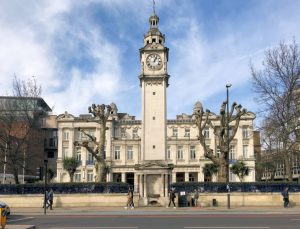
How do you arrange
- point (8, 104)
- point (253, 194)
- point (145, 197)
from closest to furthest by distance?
point (253, 194)
point (145, 197)
point (8, 104)

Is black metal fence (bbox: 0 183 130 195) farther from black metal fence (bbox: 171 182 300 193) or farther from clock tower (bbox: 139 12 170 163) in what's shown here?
black metal fence (bbox: 171 182 300 193)

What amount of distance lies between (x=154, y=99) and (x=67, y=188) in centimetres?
1437

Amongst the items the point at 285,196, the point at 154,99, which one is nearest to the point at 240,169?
the point at 154,99

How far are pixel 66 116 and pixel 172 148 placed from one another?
80.2 ft

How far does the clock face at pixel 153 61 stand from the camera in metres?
44.7

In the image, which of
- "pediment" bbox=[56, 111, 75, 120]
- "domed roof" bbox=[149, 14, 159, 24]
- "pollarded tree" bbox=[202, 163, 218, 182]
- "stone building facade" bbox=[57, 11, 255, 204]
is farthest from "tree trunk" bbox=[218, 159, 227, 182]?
"pediment" bbox=[56, 111, 75, 120]

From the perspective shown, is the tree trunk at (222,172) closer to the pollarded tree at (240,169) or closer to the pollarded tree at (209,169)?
the pollarded tree at (209,169)

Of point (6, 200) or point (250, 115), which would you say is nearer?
point (6, 200)

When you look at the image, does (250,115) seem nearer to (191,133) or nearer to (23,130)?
(191,133)

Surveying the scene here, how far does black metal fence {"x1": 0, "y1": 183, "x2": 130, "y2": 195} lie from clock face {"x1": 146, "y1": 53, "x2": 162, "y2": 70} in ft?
49.9

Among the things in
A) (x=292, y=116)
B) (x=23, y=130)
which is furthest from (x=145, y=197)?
(x=23, y=130)

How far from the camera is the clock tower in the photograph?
42.9 m

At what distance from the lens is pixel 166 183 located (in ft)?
132

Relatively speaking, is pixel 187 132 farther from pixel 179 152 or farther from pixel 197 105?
pixel 197 105
